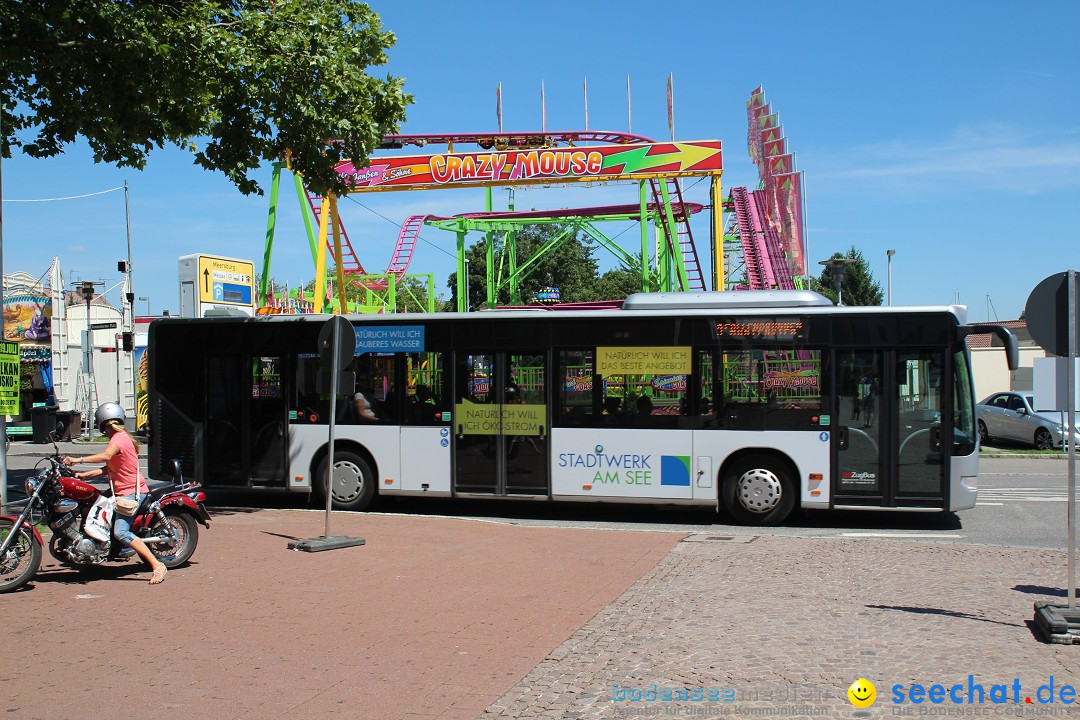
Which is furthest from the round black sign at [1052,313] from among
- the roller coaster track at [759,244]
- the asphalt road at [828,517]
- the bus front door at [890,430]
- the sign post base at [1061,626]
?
the roller coaster track at [759,244]

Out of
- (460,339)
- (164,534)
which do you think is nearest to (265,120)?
(460,339)

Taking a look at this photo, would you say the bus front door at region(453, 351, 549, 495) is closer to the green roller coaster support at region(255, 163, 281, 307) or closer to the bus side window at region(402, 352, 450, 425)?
the bus side window at region(402, 352, 450, 425)

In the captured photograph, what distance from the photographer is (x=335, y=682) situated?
5895mm

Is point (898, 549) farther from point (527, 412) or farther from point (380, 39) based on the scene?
point (380, 39)

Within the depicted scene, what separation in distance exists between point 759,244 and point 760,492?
31274 millimetres

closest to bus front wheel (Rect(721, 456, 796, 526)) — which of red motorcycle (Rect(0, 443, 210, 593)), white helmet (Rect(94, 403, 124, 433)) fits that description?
red motorcycle (Rect(0, 443, 210, 593))

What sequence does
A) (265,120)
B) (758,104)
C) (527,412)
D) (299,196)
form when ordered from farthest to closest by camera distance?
(758,104), (299,196), (527,412), (265,120)

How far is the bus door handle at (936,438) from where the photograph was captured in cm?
1220

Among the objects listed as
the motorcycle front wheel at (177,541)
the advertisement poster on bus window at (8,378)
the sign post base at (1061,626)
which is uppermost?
the advertisement poster on bus window at (8,378)

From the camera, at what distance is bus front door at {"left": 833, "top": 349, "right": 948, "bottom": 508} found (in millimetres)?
12227

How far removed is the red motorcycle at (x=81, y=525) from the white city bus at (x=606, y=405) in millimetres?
3191

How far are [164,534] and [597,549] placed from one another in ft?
14.8

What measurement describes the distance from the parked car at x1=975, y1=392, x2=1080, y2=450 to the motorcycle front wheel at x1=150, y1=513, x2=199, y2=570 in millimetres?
20911

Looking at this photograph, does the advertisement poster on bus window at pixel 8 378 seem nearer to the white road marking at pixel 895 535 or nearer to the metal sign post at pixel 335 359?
the metal sign post at pixel 335 359
